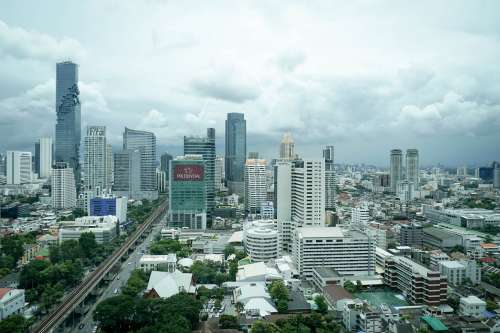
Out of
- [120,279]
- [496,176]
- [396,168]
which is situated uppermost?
[396,168]

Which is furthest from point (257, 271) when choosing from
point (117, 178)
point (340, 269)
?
point (117, 178)

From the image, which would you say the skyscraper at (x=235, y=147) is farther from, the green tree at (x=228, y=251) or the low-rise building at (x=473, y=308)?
the low-rise building at (x=473, y=308)

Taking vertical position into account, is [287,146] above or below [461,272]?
above

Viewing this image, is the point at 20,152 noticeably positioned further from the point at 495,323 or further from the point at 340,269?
the point at 495,323

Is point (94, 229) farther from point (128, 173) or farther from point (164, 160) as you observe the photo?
point (164, 160)

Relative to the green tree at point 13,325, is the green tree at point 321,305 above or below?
below

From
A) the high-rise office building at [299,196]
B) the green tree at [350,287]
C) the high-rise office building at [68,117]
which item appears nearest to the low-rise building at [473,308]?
the green tree at [350,287]

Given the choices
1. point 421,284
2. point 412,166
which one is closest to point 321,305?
point 421,284

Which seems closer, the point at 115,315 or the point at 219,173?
the point at 115,315
